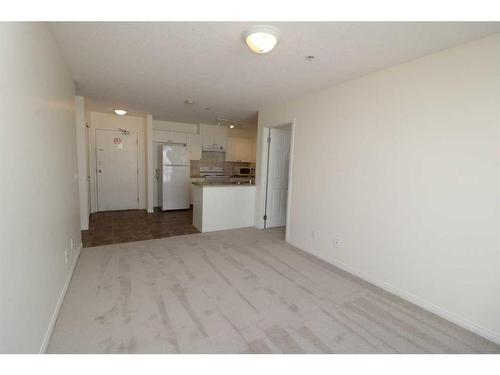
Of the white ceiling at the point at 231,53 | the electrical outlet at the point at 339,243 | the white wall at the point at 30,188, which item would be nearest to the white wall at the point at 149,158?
the white ceiling at the point at 231,53

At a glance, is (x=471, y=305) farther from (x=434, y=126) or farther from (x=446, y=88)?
(x=446, y=88)

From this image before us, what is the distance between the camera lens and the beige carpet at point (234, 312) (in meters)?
1.61

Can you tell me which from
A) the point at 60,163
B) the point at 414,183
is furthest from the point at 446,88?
the point at 60,163

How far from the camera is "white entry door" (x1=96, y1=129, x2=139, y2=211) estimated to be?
17.8 feet

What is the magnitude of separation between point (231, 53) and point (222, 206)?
9.03 feet

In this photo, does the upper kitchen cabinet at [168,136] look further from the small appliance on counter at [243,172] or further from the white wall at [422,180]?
the white wall at [422,180]

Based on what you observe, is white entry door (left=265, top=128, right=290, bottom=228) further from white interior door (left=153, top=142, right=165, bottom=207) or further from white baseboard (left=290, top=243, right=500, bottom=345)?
white interior door (left=153, top=142, right=165, bottom=207)

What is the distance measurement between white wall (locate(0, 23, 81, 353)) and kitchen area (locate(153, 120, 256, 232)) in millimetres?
2406

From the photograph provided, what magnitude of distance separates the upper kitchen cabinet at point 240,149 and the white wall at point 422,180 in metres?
4.19

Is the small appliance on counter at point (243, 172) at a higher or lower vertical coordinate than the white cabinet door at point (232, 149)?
lower

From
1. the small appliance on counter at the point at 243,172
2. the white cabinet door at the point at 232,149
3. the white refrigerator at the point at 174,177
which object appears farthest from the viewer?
the small appliance on counter at the point at 243,172

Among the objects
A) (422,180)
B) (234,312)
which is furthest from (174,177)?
(422,180)

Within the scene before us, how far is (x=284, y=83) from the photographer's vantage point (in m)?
2.91

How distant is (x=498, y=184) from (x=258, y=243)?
275cm
